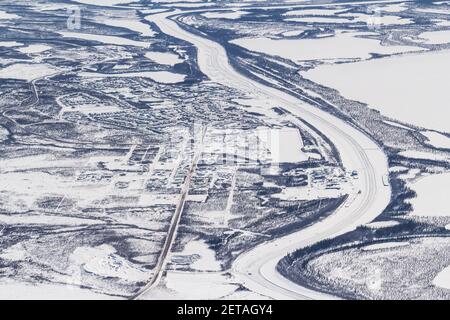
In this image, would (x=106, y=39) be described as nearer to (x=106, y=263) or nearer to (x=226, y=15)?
(x=226, y=15)

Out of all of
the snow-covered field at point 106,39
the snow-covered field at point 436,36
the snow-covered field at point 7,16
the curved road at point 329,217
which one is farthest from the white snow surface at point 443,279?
the snow-covered field at point 7,16

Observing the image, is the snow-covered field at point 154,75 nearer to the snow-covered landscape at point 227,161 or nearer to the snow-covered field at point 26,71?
the snow-covered landscape at point 227,161

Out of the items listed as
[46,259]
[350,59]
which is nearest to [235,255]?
[46,259]

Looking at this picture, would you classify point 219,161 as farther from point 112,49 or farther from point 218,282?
point 112,49

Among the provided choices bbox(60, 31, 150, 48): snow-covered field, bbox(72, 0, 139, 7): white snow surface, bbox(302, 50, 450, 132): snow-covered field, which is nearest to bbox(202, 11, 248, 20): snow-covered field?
bbox(60, 31, 150, 48): snow-covered field

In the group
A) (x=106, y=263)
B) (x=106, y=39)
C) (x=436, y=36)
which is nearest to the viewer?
(x=106, y=263)

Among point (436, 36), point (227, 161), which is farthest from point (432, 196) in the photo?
point (436, 36)
